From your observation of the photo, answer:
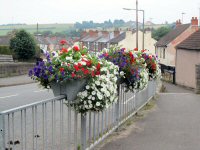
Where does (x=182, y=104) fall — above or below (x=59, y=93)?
below

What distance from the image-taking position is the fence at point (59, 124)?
433cm

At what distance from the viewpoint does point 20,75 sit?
27359mm

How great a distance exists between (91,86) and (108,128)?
7.01 feet

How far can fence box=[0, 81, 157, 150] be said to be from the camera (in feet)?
14.2

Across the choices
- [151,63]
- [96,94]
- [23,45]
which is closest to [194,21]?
[23,45]

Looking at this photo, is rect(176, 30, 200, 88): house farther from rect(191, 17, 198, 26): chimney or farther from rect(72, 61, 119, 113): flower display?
rect(72, 61, 119, 113): flower display

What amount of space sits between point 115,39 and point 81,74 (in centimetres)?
6438

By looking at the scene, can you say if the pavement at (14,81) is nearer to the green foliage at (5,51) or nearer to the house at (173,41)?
the green foliage at (5,51)

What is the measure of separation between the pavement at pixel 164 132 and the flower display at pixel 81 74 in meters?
1.57

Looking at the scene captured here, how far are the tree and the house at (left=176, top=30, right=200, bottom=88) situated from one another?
13.0 m

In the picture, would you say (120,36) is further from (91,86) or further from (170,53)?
(91,86)

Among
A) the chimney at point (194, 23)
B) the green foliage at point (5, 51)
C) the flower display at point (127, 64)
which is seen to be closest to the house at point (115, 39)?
the chimney at point (194, 23)

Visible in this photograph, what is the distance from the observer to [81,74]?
483 cm

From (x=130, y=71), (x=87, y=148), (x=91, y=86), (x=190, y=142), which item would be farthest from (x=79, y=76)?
(x=190, y=142)
